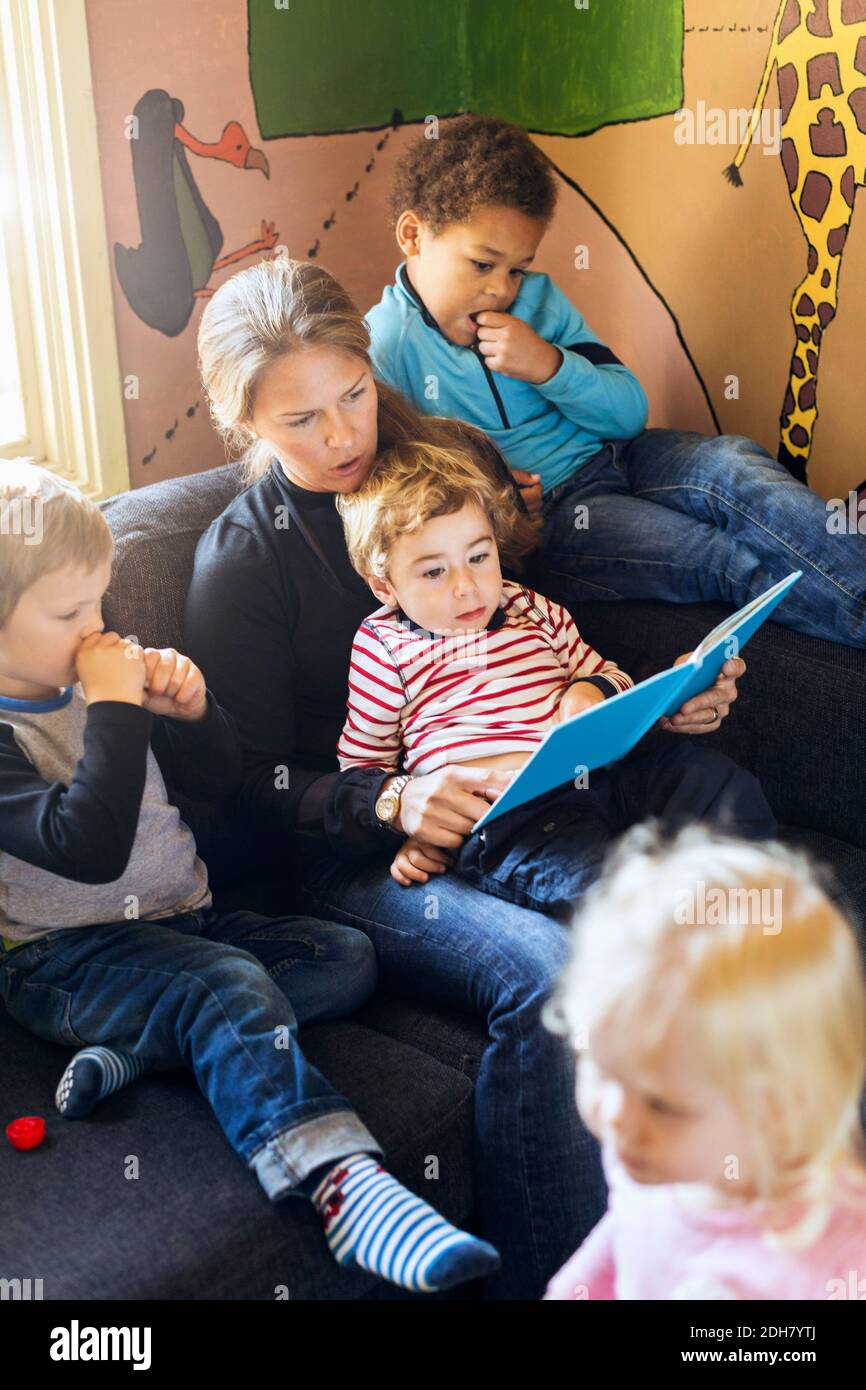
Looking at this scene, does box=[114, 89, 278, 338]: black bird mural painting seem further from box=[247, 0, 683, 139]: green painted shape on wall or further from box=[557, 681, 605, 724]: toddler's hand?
box=[557, 681, 605, 724]: toddler's hand

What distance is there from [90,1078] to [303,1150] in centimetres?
24

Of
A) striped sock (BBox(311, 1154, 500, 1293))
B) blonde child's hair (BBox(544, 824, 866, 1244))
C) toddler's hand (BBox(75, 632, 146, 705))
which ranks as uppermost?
toddler's hand (BBox(75, 632, 146, 705))

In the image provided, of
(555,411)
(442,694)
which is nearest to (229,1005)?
(442,694)

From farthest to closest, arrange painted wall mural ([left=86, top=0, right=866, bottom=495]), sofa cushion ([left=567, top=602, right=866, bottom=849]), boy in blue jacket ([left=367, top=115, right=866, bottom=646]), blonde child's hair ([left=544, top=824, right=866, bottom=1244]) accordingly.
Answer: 1. painted wall mural ([left=86, top=0, right=866, bottom=495])
2. boy in blue jacket ([left=367, top=115, right=866, bottom=646])
3. sofa cushion ([left=567, top=602, right=866, bottom=849])
4. blonde child's hair ([left=544, top=824, right=866, bottom=1244])

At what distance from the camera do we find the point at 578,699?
5.49ft

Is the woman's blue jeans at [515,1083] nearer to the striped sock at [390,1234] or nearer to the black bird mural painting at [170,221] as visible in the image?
the striped sock at [390,1234]

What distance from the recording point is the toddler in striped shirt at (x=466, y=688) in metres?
1.63

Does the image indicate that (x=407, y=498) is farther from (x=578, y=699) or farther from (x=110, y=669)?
(x=110, y=669)

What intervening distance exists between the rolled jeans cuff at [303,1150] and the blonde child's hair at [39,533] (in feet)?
1.90

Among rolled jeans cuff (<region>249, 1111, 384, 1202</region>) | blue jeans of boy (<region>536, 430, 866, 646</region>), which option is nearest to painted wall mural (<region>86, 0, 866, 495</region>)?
blue jeans of boy (<region>536, 430, 866, 646</region>)

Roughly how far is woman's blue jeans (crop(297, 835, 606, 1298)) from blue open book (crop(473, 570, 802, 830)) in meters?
0.12

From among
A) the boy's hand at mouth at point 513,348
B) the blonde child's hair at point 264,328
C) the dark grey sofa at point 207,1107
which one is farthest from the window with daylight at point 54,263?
the boy's hand at mouth at point 513,348

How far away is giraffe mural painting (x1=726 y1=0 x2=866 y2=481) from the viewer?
6.81ft

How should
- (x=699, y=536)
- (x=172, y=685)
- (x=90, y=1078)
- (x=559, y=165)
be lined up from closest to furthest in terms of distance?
(x=90, y=1078) → (x=172, y=685) → (x=699, y=536) → (x=559, y=165)
